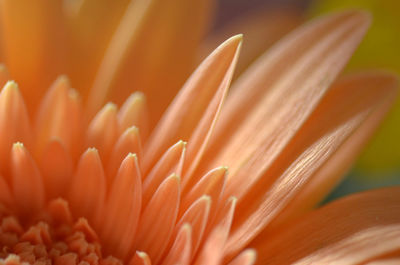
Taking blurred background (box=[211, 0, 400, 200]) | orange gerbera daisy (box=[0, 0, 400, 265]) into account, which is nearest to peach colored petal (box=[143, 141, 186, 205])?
orange gerbera daisy (box=[0, 0, 400, 265])

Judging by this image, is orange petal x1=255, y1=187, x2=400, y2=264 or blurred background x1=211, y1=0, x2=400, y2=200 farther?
blurred background x1=211, y1=0, x2=400, y2=200

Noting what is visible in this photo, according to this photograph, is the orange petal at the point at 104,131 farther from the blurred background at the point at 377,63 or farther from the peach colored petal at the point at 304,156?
the blurred background at the point at 377,63

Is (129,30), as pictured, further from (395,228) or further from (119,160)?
(395,228)

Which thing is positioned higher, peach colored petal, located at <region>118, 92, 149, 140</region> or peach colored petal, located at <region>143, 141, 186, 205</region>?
peach colored petal, located at <region>118, 92, 149, 140</region>

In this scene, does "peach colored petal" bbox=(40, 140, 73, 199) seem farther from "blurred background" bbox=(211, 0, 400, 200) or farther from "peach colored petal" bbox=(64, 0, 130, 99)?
"blurred background" bbox=(211, 0, 400, 200)

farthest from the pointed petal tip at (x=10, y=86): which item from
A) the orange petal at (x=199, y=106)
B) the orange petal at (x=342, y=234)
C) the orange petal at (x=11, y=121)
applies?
the orange petal at (x=342, y=234)

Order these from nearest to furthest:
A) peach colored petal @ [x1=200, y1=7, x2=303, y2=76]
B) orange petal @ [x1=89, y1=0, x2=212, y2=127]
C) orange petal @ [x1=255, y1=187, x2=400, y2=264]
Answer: orange petal @ [x1=255, y1=187, x2=400, y2=264] < orange petal @ [x1=89, y1=0, x2=212, y2=127] < peach colored petal @ [x1=200, y1=7, x2=303, y2=76]

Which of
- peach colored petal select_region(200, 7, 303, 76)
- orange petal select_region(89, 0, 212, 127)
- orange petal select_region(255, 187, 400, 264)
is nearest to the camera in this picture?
orange petal select_region(255, 187, 400, 264)

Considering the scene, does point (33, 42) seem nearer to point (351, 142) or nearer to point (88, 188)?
point (88, 188)
